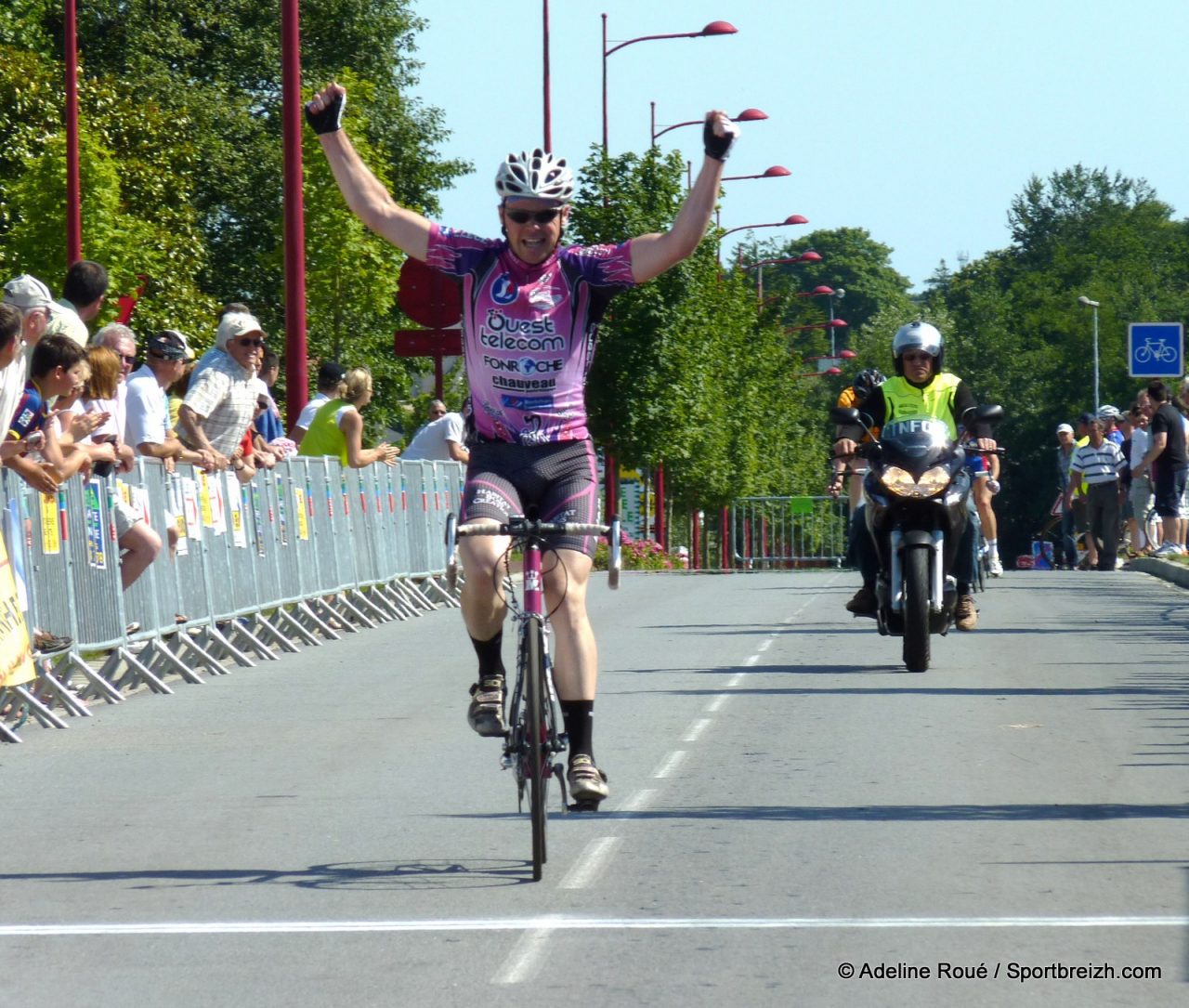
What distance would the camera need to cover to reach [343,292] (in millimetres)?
48906

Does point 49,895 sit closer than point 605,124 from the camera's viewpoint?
Yes

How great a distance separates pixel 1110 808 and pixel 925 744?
2042 millimetres

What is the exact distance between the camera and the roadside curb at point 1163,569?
25719 mm

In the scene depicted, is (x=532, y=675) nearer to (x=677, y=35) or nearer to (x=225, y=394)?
(x=225, y=394)

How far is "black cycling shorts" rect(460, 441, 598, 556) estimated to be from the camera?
7738 millimetres

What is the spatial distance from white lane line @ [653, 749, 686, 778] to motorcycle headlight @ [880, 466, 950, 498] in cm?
372

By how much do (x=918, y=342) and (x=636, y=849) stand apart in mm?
7299

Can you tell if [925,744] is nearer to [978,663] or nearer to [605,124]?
[978,663]

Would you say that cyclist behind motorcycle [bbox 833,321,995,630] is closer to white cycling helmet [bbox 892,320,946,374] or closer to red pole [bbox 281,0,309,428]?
white cycling helmet [bbox 892,320,946,374]

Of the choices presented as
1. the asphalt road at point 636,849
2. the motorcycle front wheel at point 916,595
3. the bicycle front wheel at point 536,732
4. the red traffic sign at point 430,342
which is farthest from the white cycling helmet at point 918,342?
the red traffic sign at point 430,342

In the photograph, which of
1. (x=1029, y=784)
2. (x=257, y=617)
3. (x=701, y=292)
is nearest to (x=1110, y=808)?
(x=1029, y=784)

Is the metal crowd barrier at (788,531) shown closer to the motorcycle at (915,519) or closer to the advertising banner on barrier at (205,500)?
the advertising banner on barrier at (205,500)

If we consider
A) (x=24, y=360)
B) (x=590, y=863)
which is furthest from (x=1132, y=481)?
(x=590, y=863)

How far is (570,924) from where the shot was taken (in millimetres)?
6527
